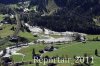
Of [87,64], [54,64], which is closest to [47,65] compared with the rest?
[54,64]

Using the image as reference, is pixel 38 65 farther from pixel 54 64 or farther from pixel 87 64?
pixel 87 64

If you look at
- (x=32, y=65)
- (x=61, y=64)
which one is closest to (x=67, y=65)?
(x=61, y=64)

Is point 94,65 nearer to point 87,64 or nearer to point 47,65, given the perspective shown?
point 87,64

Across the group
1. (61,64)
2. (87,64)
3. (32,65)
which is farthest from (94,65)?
(32,65)

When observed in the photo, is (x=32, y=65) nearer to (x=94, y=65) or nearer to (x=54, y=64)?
(x=54, y=64)

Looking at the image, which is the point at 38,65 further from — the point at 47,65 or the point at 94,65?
the point at 94,65

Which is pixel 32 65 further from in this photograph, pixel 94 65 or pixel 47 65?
pixel 94 65
